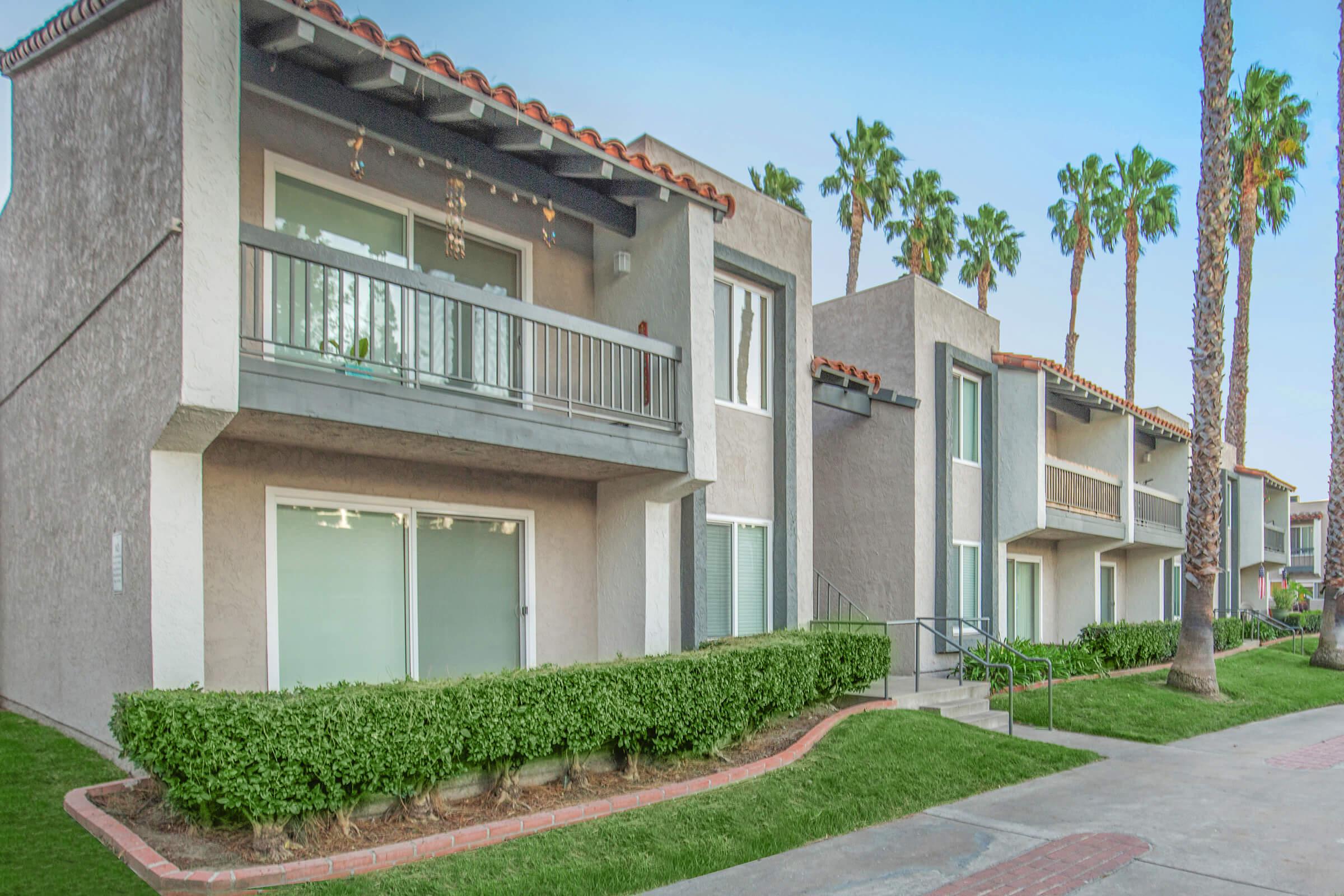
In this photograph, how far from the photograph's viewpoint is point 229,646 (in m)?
7.92

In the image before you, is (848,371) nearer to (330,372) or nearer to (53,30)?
(330,372)

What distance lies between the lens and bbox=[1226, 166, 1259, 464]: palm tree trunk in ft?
95.1

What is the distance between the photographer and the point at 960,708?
41.2 ft

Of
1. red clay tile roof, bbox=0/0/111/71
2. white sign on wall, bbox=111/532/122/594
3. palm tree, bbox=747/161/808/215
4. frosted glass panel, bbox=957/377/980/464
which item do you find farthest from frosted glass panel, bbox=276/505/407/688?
palm tree, bbox=747/161/808/215

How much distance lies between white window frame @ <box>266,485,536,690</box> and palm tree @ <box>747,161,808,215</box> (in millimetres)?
24269

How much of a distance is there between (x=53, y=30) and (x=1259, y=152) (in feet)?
101

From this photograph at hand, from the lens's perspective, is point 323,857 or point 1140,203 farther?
point 1140,203

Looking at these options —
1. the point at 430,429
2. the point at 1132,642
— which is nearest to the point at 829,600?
the point at 1132,642

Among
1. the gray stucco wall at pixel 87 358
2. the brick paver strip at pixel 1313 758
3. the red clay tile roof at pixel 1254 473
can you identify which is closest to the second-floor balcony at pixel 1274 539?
the red clay tile roof at pixel 1254 473

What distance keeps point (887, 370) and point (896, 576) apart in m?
3.48

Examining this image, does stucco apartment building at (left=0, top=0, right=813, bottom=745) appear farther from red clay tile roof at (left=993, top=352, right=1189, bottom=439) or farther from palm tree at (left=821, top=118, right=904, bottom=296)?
palm tree at (left=821, top=118, right=904, bottom=296)

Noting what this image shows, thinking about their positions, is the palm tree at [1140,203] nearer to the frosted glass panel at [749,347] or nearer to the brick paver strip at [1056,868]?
the frosted glass panel at [749,347]

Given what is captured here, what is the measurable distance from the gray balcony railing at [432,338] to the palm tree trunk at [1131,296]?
29.7 metres

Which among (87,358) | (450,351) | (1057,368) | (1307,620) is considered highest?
(1057,368)
